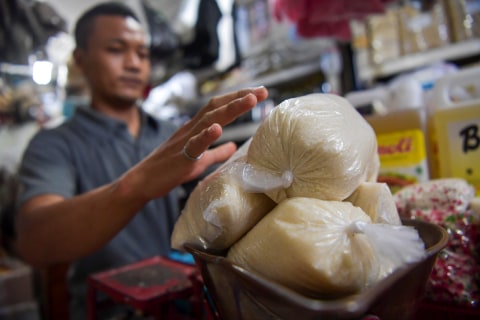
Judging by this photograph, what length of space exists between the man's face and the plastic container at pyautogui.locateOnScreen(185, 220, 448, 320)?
1.16m

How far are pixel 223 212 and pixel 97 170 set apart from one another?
106 centimetres

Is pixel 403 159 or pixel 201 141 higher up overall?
pixel 201 141

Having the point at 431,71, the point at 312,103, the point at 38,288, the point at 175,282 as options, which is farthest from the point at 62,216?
the point at 38,288

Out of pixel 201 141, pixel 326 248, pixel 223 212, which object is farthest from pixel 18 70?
pixel 326 248

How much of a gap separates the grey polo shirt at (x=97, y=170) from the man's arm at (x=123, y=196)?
0.15 metres

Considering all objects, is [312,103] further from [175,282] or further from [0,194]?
[0,194]

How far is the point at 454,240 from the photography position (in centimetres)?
47

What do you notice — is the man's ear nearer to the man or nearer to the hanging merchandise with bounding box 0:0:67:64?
the man

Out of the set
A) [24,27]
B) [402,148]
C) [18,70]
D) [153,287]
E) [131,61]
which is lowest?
[153,287]

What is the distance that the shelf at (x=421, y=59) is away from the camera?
176 centimetres

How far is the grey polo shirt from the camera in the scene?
111 cm

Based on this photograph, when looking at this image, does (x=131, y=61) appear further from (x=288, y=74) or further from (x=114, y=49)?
(x=288, y=74)

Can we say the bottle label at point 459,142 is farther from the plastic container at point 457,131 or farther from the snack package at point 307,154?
the snack package at point 307,154


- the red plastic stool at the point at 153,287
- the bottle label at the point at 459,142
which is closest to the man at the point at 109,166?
the red plastic stool at the point at 153,287
